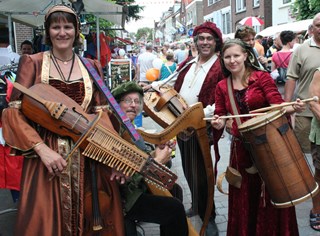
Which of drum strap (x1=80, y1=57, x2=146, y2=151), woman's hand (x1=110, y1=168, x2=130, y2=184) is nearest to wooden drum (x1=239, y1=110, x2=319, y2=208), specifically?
drum strap (x1=80, y1=57, x2=146, y2=151)

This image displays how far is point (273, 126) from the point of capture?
2439 millimetres

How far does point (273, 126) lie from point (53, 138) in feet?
4.48

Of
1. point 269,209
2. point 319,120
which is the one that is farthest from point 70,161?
point 319,120

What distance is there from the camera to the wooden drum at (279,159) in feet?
8.02

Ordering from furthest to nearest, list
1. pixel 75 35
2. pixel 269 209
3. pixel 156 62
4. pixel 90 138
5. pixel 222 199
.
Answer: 1. pixel 156 62
2. pixel 222 199
3. pixel 269 209
4. pixel 75 35
5. pixel 90 138

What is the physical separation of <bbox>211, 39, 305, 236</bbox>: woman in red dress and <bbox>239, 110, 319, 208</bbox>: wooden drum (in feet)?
0.76

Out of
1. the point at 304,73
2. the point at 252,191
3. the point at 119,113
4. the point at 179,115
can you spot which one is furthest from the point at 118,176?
the point at 304,73

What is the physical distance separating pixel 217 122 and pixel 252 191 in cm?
60

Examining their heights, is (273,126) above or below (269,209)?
above

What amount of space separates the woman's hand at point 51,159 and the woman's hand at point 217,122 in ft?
4.10

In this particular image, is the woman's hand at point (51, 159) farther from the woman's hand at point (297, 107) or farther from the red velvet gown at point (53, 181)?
the woman's hand at point (297, 107)

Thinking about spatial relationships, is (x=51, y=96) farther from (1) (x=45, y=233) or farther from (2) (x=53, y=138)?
(1) (x=45, y=233)

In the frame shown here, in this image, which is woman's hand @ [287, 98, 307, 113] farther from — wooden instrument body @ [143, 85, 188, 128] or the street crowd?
wooden instrument body @ [143, 85, 188, 128]

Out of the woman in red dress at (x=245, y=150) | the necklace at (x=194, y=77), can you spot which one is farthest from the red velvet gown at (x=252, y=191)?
the necklace at (x=194, y=77)
